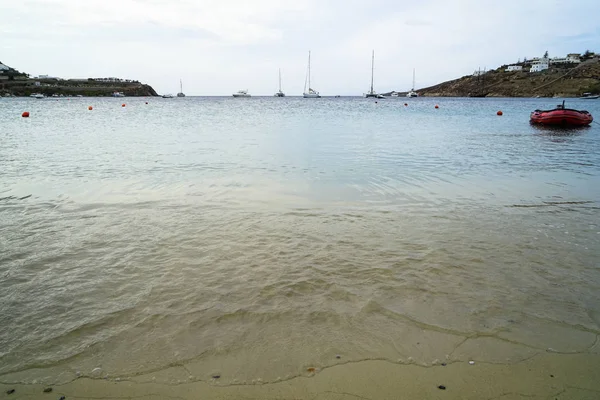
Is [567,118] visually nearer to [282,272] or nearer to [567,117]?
[567,117]

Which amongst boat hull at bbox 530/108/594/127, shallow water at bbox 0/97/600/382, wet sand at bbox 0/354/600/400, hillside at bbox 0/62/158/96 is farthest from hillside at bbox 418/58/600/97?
hillside at bbox 0/62/158/96

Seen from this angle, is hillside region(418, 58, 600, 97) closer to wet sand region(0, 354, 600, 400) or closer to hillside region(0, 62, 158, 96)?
wet sand region(0, 354, 600, 400)

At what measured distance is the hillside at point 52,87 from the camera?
140 m

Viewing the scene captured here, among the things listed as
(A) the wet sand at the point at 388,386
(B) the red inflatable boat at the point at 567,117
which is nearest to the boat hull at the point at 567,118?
(B) the red inflatable boat at the point at 567,117

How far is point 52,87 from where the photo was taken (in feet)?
500

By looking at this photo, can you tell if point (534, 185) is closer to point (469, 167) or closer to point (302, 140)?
point (469, 167)

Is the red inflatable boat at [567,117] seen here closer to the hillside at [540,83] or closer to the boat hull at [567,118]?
the boat hull at [567,118]

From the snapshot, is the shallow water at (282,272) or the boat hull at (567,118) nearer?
the shallow water at (282,272)

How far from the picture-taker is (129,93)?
185 m

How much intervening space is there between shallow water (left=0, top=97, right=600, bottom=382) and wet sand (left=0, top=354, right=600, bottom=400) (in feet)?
0.44

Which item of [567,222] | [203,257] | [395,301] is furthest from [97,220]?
[567,222]

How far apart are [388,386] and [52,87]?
189 m

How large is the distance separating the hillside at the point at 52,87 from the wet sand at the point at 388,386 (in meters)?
173

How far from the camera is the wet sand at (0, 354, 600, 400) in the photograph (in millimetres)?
3295
